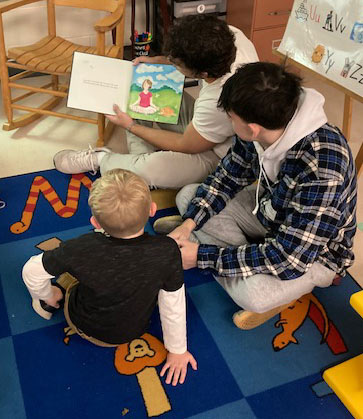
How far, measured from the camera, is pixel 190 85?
9.32 ft

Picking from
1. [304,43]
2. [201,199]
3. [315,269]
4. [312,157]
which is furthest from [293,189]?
[304,43]

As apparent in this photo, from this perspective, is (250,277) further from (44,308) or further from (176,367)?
(44,308)

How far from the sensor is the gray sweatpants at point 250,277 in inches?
51.4

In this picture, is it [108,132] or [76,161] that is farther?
[108,132]

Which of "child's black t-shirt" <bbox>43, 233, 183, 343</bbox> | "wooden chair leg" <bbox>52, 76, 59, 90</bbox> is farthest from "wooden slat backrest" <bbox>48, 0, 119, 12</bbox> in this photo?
"child's black t-shirt" <bbox>43, 233, 183, 343</bbox>

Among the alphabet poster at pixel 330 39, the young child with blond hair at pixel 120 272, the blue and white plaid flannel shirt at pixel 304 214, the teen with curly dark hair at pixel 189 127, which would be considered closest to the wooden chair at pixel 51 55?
the teen with curly dark hair at pixel 189 127

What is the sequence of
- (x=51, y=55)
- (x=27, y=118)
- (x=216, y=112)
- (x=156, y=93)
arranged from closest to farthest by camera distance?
(x=216, y=112) → (x=156, y=93) → (x=51, y=55) → (x=27, y=118)

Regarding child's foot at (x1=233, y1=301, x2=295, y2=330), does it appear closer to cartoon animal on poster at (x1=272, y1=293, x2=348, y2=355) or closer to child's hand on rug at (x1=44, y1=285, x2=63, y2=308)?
cartoon animal on poster at (x1=272, y1=293, x2=348, y2=355)

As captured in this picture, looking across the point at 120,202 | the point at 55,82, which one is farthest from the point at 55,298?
the point at 55,82

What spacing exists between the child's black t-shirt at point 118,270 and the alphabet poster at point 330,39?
1.10m

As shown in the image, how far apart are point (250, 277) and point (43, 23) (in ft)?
7.51

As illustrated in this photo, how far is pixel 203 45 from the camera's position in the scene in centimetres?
150

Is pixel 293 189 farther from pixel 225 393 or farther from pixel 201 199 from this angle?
pixel 225 393

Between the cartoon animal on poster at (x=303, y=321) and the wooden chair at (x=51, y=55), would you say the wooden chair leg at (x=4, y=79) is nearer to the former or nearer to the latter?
the wooden chair at (x=51, y=55)
